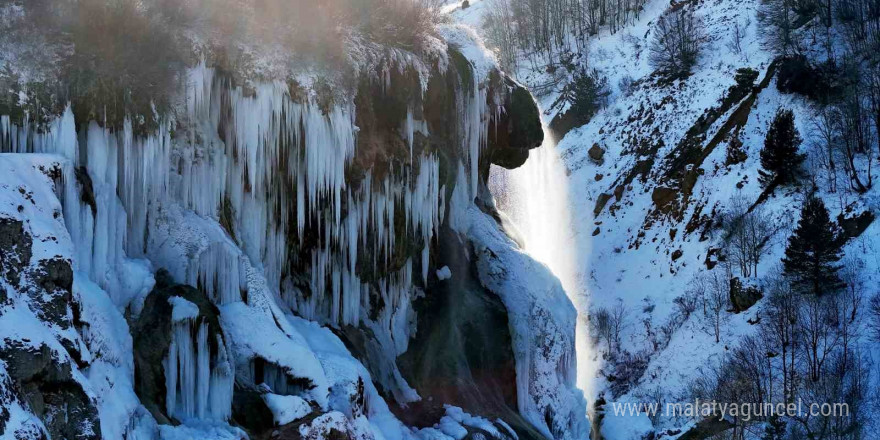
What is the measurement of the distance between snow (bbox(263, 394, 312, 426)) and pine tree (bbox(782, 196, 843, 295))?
31.4 metres

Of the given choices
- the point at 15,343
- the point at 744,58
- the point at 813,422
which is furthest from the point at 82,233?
the point at 744,58

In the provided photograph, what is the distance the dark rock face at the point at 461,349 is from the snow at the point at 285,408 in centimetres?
541

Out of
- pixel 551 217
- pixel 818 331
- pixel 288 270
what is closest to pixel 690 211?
pixel 551 217

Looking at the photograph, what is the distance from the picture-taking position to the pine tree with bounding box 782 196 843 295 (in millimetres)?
39250

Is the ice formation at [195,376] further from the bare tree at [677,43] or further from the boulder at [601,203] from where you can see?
the bare tree at [677,43]

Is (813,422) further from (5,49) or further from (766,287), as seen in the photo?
(5,49)

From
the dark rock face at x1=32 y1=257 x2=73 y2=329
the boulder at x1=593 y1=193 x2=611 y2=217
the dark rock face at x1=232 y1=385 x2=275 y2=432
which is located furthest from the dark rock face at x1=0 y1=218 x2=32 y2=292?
the boulder at x1=593 y1=193 x2=611 y2=217

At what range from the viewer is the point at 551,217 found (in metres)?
60.6

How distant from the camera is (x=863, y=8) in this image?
58.6 meters

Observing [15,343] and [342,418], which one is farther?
[342,418]

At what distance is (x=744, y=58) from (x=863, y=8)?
7.79m

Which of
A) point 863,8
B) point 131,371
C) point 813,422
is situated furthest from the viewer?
point 863,8

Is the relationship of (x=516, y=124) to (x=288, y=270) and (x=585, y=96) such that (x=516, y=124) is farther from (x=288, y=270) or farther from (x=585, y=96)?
(x=585, y=96)

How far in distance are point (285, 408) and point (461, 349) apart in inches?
313
